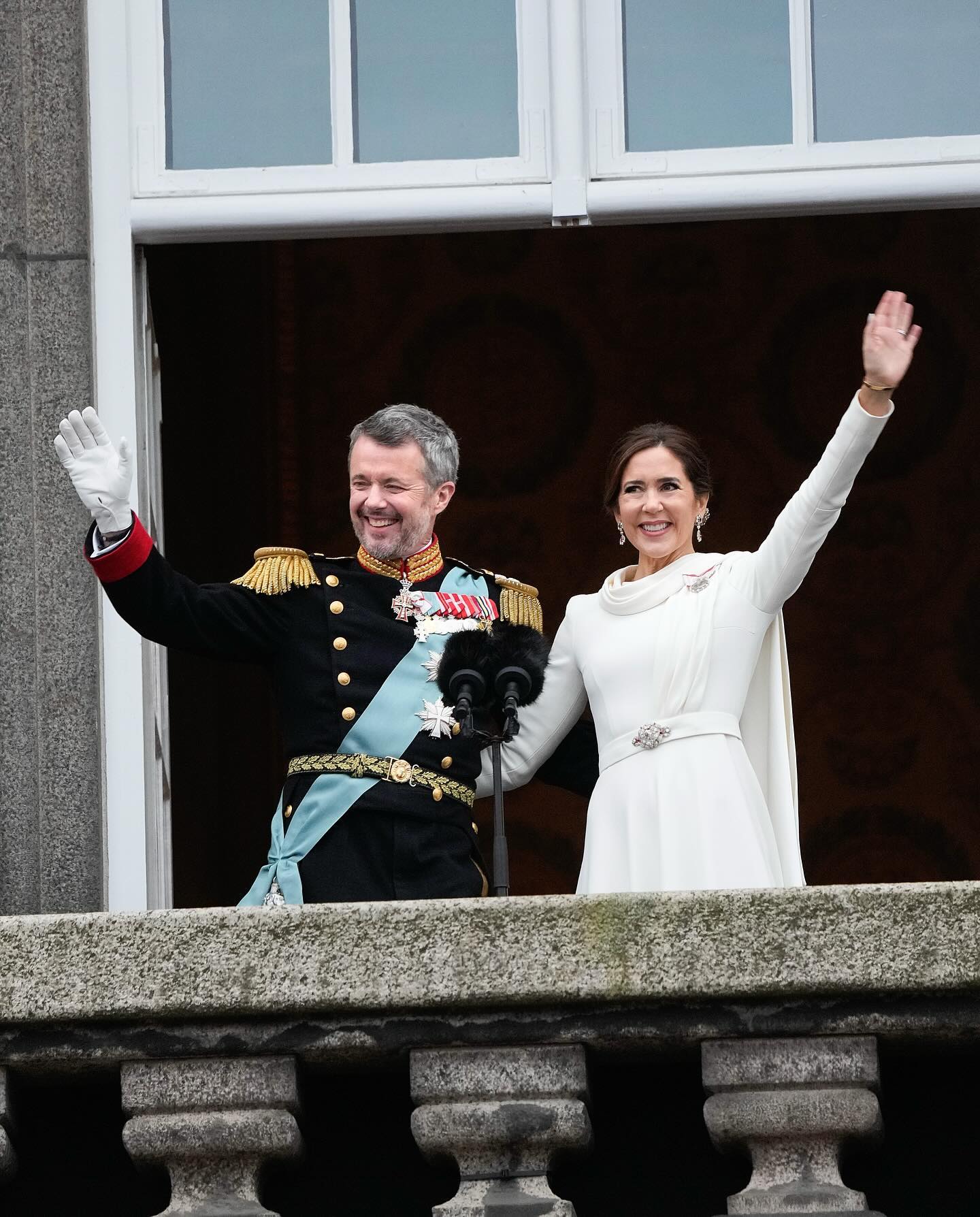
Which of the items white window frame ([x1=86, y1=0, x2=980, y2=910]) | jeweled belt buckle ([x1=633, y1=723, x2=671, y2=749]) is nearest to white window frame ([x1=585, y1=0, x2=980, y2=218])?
white window frame ([x1=86, y1=0, x2=980, y2=910])

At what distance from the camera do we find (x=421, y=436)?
206 inches

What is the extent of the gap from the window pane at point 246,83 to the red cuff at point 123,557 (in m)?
1.10

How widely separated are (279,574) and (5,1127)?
4.62ft

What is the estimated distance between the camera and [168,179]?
555 cm

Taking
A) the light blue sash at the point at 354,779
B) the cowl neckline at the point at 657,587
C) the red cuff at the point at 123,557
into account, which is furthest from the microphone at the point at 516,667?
the red cuff at the point at 123,557

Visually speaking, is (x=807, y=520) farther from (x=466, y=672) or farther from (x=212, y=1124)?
(x=212, y=1124)

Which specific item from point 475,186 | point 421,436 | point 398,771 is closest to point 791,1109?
point 398,771

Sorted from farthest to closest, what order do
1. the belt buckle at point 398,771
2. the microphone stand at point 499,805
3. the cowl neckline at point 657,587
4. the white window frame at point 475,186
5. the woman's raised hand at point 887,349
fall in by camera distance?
1. the white window frame at point 475,186
2. the cowl neckline at point 657,587
3. the belt buckle at point 398,771
4. the woman's raised hand at point 887,349
5. the microphone stand at point 499,805

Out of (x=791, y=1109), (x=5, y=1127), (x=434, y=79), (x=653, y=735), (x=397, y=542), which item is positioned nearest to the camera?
(x=791, y=1109)

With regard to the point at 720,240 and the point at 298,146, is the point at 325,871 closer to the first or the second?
the point at 298,146

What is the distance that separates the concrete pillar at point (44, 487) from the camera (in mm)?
5223

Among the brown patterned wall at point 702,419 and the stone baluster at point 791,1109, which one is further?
the brown patterned wall at point 702,419

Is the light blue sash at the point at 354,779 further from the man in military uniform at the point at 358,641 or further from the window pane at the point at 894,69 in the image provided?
the window pane at the point at 894,69

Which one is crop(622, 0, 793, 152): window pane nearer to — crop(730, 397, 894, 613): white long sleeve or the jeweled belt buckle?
crop(730, 397, 894, 613): white long sleeve
